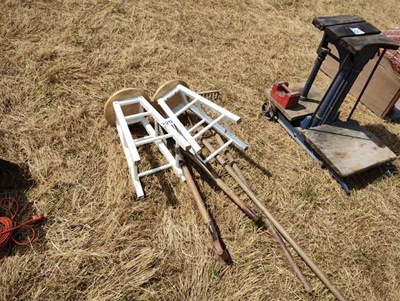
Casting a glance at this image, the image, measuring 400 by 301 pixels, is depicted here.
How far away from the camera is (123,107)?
3.71m

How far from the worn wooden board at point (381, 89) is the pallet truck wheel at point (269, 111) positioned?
2.04 m

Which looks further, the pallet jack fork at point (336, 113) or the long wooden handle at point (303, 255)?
the pallet jack fork at point (336, 113)

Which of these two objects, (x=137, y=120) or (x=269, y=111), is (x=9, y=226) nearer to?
(x=137, y=120)

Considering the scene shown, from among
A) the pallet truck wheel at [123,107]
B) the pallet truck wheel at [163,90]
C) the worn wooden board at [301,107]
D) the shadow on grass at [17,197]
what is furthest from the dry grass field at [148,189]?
the pallet truck wheel at [163,90]

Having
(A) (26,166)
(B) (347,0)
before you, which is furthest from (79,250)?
(B) (347,0)

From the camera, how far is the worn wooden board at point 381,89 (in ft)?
15.4

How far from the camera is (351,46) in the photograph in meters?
3.22

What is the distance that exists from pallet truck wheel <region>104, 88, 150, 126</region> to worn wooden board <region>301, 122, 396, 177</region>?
2410mm

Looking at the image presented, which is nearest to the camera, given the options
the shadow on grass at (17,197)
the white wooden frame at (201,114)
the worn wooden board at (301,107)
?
the shadow on grass at (17,197)

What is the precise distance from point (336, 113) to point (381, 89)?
1.50m

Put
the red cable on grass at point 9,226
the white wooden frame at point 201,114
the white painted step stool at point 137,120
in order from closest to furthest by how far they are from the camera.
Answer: the red cable on grass at point 9,226 → the white painted step stool at point 137,120 → the white wooden frame at point 201,114

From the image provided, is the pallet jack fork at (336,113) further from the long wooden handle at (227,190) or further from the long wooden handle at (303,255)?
the long wooden handle at (227,190)

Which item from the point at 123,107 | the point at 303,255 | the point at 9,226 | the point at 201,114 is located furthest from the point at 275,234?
the point at 9,226

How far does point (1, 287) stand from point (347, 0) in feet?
36.4
